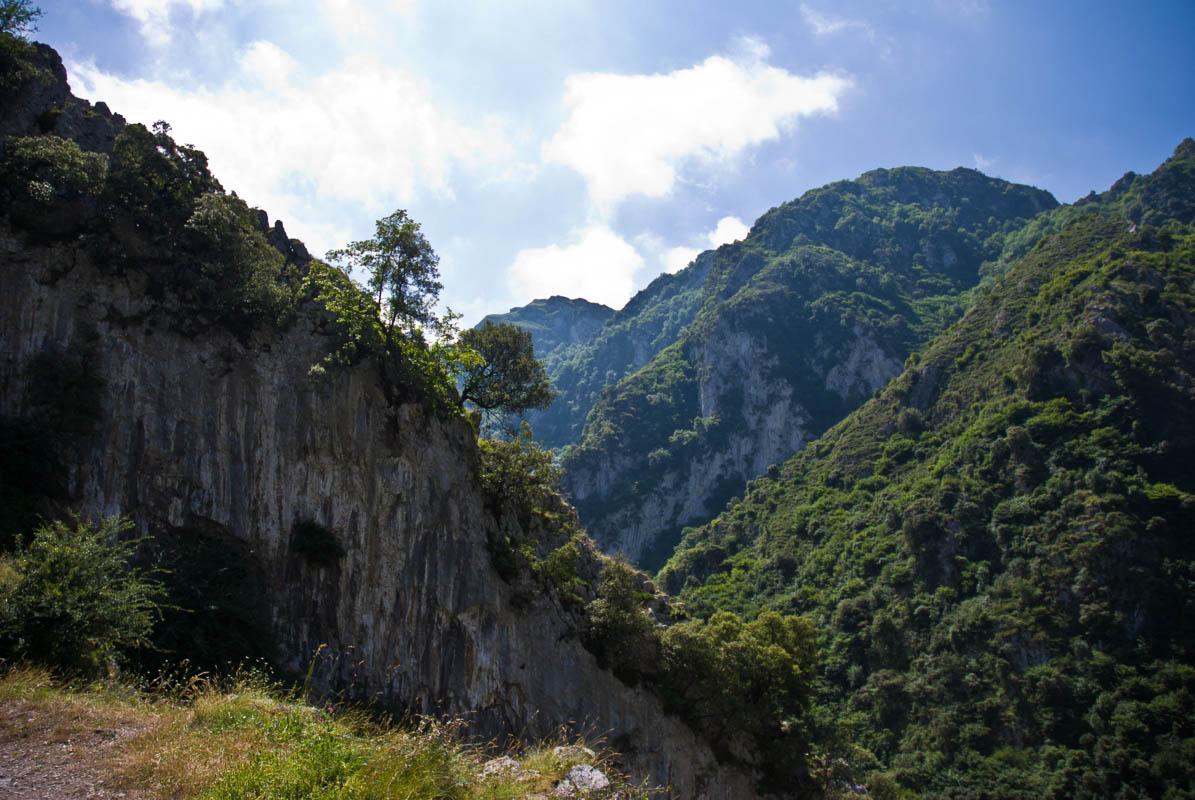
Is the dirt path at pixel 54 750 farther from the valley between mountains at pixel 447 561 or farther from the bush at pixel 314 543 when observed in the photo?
the bush at pixel 314 543

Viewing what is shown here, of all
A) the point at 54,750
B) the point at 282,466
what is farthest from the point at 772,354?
the point at 54,750

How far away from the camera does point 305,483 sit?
21.5 m

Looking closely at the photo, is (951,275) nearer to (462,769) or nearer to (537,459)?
(537,459)

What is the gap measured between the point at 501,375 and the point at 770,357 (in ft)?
368

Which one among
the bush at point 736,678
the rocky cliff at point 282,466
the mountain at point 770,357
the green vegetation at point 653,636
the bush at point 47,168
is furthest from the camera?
the mountain at point 770,357

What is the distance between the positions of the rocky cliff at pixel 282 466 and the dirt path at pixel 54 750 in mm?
11700

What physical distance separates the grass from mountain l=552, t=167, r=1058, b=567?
111m

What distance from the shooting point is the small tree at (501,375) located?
28906 mm

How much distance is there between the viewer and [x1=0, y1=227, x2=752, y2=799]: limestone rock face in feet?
61.8

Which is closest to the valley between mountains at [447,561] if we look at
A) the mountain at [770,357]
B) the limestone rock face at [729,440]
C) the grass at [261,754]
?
the grass at [261,754]

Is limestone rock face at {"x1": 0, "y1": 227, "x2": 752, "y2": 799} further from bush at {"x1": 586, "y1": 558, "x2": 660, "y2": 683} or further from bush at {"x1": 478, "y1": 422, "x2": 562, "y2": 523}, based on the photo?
bush at {"x1": 586, "y1": 558, "x2": 660, "y2": 683}

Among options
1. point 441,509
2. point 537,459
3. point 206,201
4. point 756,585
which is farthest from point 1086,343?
point 206,201

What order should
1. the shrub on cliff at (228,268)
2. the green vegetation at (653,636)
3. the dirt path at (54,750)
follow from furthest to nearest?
the green vegetation at (653,636)
the shrub on cliff at (228,268)
the dirt path at (54,750)

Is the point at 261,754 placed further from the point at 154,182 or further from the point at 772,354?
the point at 772,354
